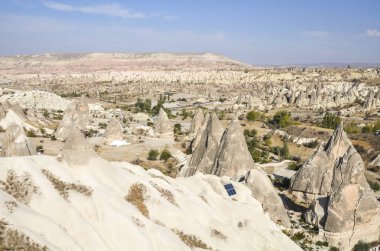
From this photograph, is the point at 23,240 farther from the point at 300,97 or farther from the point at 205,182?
the point at 300,97

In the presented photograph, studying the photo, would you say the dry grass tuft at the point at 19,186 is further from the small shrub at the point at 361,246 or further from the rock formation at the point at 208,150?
the small shrub at the point at 361,246

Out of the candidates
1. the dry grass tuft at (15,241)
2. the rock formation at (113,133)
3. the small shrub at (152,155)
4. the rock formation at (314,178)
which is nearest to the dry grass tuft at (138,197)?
the dry grass tuft at (15,241)

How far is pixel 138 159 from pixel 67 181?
81.7 feet

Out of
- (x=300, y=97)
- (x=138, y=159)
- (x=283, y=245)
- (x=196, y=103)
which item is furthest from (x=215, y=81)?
(x=283, y=245)

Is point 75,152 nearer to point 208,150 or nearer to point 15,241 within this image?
point 15,241

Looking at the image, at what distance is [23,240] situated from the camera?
12562 mm

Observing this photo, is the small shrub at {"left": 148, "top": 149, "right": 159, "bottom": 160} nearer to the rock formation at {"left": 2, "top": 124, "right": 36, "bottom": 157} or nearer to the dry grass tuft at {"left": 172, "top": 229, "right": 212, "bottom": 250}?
the rock formation at {"left": 2, "top": 124, "right": 36, "bottom": 157}

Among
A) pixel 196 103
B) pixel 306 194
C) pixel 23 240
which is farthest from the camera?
pixel 196 103

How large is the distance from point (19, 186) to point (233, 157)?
18080mm

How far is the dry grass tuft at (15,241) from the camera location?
481 inches

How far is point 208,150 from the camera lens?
3291 centimetres

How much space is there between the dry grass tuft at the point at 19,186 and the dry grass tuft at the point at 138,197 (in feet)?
14.3

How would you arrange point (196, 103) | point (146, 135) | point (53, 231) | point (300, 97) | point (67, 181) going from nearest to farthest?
point (53, 231) → point (67, 181) → point (146, 135) → point (300, 97) → point (196, 103)

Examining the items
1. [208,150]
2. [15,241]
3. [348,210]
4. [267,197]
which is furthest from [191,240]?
[208,150]
